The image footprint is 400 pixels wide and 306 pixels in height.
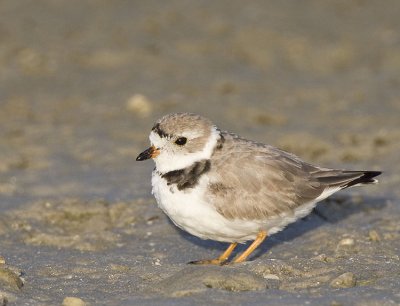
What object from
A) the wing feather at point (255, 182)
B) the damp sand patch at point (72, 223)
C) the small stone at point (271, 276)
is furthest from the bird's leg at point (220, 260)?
the damp sand patch at point (72, 223)

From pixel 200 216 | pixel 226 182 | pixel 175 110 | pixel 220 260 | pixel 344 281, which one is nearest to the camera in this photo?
pixel 344 281

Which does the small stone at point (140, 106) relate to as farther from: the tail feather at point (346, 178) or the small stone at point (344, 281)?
the small stone at point (344, 281)

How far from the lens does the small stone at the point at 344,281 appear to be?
557 centimetres

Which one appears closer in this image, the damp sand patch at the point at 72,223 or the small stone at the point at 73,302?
the small stone at the point at 73,302

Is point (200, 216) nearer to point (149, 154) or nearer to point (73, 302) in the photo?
point (149, 154)

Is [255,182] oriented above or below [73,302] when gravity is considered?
above

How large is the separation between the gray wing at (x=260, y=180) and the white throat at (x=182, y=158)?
7cm

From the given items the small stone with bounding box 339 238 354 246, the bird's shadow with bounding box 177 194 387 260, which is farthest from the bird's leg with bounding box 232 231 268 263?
the small stone with bounding box 339 238 354 246

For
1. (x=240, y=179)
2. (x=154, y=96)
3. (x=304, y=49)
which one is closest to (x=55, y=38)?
(x=154, y=96)

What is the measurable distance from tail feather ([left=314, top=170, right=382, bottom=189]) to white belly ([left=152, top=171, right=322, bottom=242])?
1.44 ft

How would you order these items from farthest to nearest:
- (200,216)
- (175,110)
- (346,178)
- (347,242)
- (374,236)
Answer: (175,110) → (374,236) → (347,242) → (346,178) → (200,216)

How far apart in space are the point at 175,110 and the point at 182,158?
444cm

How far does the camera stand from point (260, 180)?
252 inches

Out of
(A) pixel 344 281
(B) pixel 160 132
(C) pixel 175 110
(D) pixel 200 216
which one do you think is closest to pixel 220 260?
(D) pixel 200 216
